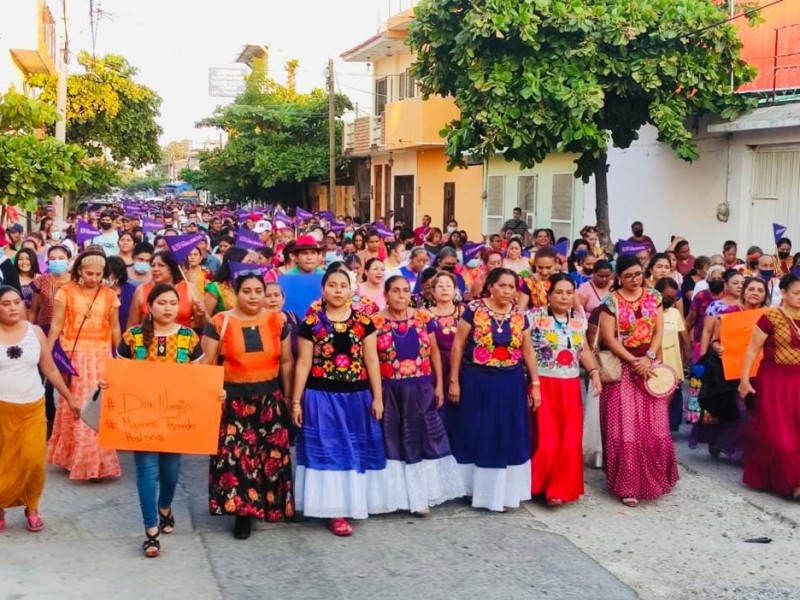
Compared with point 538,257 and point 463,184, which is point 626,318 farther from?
point 463,184

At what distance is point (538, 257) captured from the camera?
8.73 meters

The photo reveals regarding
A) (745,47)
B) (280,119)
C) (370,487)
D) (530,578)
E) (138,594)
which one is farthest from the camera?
(280,119)

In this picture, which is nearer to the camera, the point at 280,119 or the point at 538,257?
the point at 538,257

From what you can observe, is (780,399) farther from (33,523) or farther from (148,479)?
(33,523)

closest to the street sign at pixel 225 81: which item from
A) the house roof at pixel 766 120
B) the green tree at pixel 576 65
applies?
the green tree at pixel 576 65

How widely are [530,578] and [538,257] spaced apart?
3.71 m

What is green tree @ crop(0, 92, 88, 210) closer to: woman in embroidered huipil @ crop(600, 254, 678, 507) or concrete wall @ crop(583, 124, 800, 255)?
woman in embroidered huipil @ crop(600, 254, 678, 507)

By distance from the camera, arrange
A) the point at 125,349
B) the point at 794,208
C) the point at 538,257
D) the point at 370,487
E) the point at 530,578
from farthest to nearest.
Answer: the point at 794,208
the point at 538,257
the point at 370,487
the point at 125,349
the point at 530,578

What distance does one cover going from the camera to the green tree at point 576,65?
47.2 ft

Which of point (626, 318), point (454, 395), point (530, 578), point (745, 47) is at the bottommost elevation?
point (530, 578)

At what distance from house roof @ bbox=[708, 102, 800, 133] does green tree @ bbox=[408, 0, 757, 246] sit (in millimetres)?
209

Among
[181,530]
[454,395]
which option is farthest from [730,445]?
[181,530]

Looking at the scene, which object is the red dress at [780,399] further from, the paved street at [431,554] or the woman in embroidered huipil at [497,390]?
the woman in embroidered huipil at [497,390]

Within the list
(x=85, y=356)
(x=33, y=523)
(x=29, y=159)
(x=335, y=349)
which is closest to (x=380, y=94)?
(x=29, y=159)
